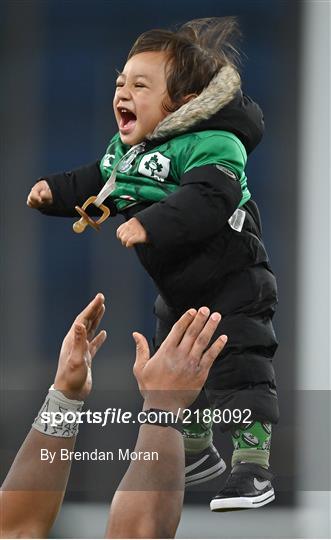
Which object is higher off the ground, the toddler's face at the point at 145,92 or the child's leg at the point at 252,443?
the toddler's face at the point at 145,92

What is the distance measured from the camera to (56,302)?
5.87 ft

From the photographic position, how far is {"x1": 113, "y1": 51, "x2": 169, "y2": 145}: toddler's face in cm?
121

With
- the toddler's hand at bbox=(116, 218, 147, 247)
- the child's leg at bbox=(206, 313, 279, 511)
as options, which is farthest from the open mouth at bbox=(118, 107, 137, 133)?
the child's leg at bbox=(206, 313, 279, 511)

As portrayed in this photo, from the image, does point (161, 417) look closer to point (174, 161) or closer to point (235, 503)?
point (235, 503)

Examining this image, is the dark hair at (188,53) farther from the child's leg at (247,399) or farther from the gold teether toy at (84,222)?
the child's leg at (247,399)

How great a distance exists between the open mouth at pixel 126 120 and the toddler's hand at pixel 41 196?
0.42 ft

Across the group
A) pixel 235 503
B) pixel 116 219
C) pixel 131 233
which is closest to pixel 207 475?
pixel 235 503

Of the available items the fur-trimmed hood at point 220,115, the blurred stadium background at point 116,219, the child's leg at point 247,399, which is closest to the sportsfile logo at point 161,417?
the child's leg at point 247,399

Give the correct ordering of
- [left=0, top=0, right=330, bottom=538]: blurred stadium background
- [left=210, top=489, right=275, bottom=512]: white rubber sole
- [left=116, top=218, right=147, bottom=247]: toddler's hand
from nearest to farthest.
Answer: [left=116, top=218, right=147, bottom=247]: toddler's hand, [left=210, top=489, right=275, bottom=512]: white rubber sole, [left=0, top=0, right=330, bottom=538]: blurred stadium background

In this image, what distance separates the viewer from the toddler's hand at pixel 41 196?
1289 mm

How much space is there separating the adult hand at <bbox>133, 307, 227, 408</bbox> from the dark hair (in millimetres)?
244

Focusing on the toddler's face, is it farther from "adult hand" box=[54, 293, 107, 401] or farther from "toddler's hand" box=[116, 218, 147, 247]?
"adult hand" box=[54, 293, 107, 401]

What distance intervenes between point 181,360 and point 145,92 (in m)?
0.31

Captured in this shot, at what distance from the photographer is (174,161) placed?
Result: 122 centimetres
